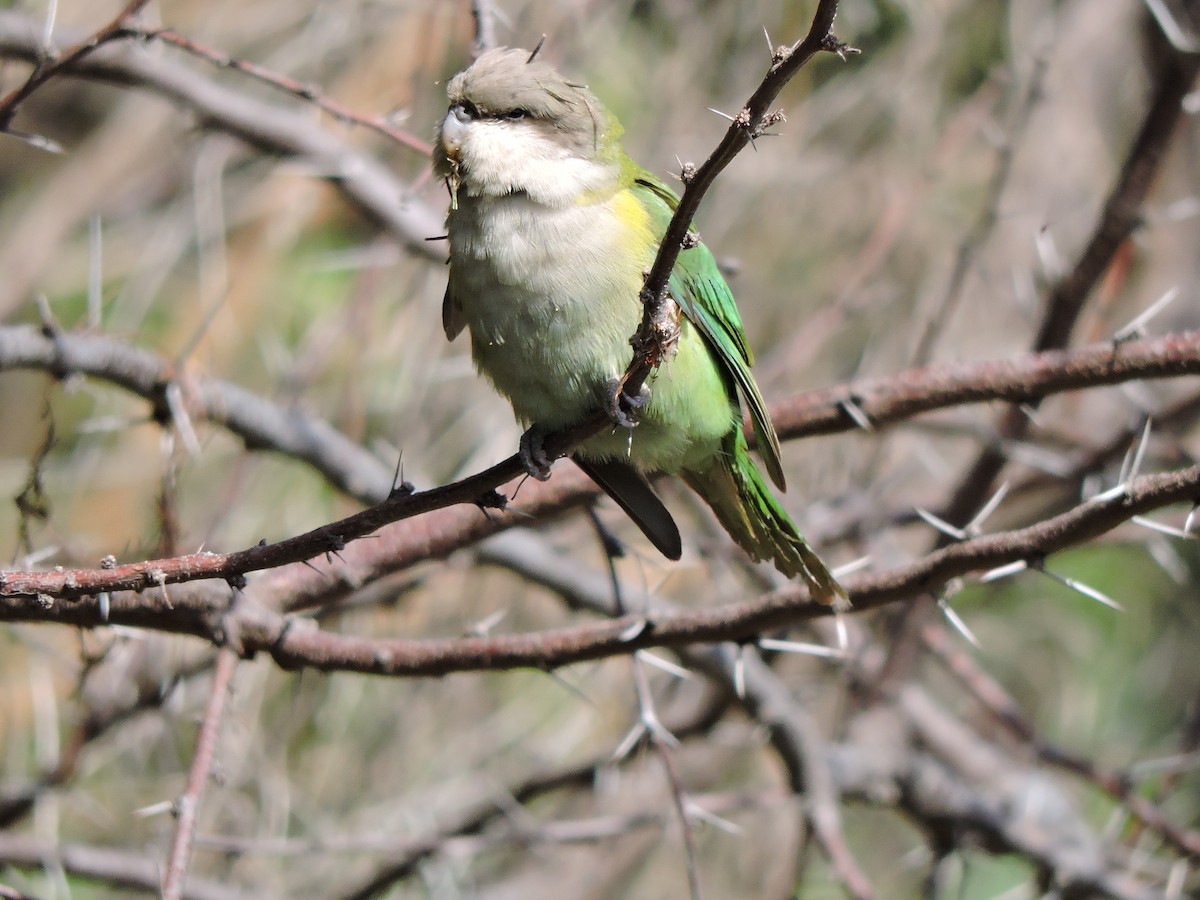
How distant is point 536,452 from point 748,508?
2.67 ft

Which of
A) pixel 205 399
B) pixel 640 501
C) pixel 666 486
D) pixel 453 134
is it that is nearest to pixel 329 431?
pixel 205 399

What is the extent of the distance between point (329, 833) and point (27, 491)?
113 inches

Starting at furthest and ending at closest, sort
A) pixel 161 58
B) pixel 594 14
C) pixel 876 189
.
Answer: pixel 876 189 < pixel 594 14 < pixel 161 58

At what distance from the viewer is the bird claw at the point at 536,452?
9.68 ft

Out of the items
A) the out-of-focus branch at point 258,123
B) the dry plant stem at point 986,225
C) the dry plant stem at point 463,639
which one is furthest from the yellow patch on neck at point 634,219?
the dry plant stem at point 986,225

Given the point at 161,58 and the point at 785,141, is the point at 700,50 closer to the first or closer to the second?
the point at 785,141

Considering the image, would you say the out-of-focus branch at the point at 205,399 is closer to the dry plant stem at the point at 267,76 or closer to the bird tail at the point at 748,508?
the dry plant stem at the point at 267,76

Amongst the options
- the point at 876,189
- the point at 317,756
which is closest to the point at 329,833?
the point at 317,756

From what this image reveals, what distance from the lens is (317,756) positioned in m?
5.47

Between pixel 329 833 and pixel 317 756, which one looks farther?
pixel 317 756

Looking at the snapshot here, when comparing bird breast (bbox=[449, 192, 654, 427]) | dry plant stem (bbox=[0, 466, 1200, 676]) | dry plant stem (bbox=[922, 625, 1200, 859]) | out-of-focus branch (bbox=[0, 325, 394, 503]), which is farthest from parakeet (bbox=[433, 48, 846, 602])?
dry plant stem (bbox=[922, 625, 1200, 859])

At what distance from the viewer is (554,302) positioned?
2967 millimetres

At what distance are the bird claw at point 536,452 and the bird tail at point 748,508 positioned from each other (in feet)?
2.02

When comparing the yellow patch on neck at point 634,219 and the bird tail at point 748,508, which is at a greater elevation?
the yellow patch on neck at point 634,219
